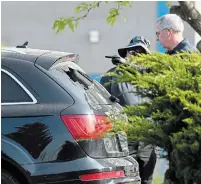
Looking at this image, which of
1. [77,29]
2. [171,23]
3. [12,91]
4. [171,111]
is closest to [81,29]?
[77,29]

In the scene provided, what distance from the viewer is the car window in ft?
17.3

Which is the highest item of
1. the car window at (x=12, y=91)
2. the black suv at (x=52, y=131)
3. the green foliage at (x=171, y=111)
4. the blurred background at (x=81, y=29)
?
the green foliage at (x=171, y=111)

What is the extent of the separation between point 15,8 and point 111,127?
1330 centimetres

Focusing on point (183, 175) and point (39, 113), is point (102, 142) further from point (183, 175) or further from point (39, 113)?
point (183, 175)

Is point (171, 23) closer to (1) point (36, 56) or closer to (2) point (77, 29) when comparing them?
(1) point (36, 56)

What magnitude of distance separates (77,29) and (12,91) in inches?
462

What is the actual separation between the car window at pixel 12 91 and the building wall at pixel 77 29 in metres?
11.3

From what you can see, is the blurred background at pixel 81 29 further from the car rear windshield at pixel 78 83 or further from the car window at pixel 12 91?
the car window at pixel 12 91

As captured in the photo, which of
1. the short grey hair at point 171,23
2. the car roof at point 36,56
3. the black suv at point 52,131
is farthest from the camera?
the short grey hair at point 171,23

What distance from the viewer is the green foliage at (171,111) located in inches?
132

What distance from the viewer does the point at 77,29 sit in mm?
16953

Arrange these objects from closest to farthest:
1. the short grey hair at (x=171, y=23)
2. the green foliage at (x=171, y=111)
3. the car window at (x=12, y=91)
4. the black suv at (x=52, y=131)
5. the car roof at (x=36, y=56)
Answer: the green foliage at (x=171, y=111), the black suv at (x=52, y=131), the car window at (x=12, y=91), the car roof at (x=36, y=56), the short grey hair at (x=171, y=23)

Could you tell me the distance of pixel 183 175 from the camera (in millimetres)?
3373

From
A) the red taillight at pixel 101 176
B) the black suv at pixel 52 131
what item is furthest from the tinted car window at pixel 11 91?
the red taillight at pixel 101 176
